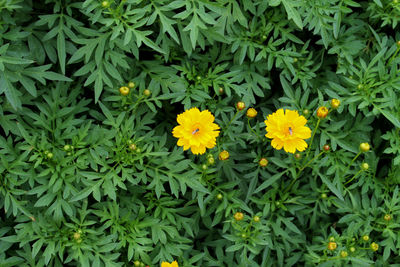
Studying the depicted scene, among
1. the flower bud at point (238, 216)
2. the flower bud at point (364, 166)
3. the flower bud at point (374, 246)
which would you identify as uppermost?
the flower bud at point (364, 166)

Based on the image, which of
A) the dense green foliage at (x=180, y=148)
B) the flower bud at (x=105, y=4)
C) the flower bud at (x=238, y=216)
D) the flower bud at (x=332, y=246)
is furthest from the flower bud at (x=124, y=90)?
the flower bud at (x=332, y=246)

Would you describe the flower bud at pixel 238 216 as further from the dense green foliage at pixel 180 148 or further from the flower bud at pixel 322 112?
the flower bud at pixel 322 112

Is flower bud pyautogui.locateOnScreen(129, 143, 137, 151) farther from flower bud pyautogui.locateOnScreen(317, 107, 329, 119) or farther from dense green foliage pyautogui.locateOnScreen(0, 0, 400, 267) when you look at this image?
flower bud pyautogui.locateOnScreen(317, 107, 329, 119)

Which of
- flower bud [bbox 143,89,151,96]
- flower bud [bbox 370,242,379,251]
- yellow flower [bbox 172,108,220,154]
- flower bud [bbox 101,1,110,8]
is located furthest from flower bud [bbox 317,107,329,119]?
flower bud [bbox 101,1,110,8]

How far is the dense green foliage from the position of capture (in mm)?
2395

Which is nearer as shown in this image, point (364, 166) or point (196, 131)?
point (196, 131)

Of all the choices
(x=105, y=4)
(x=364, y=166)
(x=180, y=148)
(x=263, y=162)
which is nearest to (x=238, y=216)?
(x=263, y=162)

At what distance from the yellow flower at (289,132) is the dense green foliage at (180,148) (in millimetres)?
224

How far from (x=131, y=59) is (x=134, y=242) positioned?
98 cm

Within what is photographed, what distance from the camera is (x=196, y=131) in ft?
7.67

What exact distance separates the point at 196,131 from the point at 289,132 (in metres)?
0.46

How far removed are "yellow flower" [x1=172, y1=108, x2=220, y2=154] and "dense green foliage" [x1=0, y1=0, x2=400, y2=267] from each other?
17 cm

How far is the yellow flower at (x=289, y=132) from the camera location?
7.78 feet

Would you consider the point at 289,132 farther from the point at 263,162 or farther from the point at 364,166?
the point at 364,166
